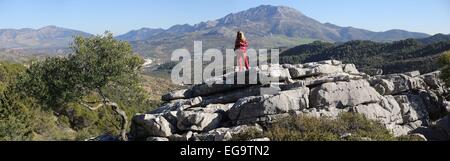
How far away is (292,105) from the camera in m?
30.7

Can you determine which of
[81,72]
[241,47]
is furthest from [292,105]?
[81,72]

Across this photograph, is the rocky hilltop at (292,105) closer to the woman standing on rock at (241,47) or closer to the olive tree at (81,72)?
the woman standing on rock at (241,47)

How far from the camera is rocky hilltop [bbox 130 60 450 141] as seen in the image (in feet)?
99.2

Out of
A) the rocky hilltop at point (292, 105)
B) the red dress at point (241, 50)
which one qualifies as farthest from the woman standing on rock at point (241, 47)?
the rocky hilltop at point (292, 105)

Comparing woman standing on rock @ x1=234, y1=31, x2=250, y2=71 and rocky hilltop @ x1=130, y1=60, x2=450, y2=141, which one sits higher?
woman standing on rock @ x1=234, y1=31, x2=250, y2=71

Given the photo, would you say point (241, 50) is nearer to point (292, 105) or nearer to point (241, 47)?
point (241, 47)

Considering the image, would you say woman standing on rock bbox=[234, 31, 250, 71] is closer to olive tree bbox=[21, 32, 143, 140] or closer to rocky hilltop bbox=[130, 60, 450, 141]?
rocky hilltop bbox=[130, 60, 450, 141]

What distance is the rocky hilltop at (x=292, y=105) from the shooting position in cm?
3025

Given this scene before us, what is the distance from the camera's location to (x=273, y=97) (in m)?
30.5

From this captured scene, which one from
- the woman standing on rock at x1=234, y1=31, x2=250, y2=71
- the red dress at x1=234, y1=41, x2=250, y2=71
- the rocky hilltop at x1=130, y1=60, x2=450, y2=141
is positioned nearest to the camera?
the rocky hilltop at x1=130, y1=60, x2=450, y2=141

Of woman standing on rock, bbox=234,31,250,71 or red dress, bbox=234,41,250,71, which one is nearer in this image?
woman standing on rock, bbox=234,31,250,71

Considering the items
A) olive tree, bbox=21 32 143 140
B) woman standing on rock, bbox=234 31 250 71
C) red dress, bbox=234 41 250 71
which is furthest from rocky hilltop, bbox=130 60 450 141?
olive tree, bbox=21 32 143 140

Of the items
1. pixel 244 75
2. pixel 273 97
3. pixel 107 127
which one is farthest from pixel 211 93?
pixel 107 127
